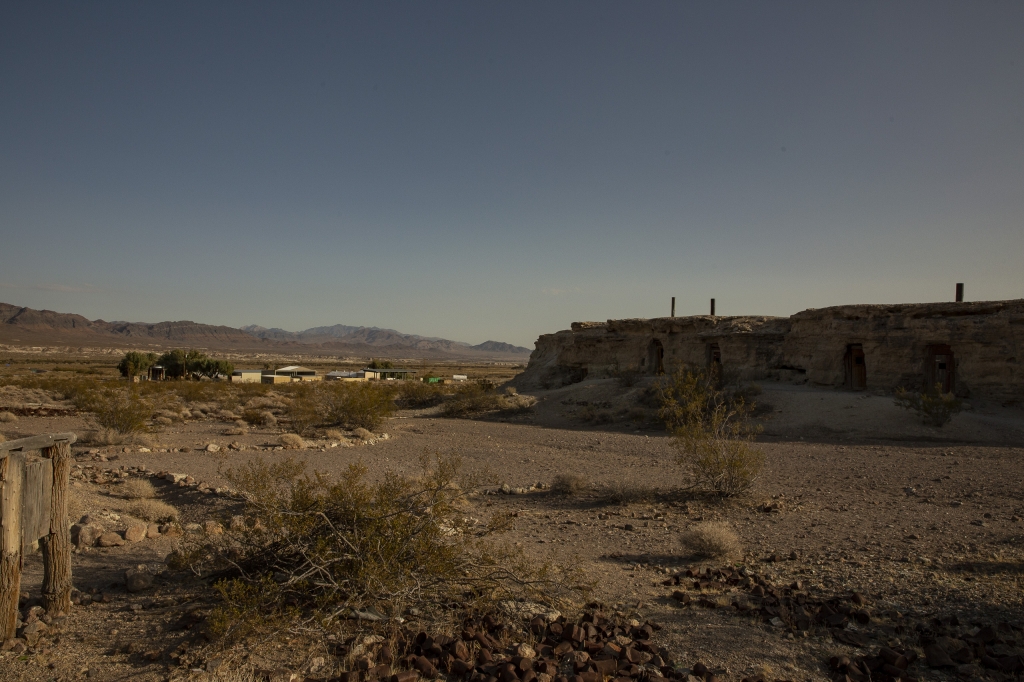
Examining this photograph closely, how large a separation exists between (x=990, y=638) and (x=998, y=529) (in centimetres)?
384

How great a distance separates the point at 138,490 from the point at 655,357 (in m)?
23.5

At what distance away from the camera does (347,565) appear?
4.99m

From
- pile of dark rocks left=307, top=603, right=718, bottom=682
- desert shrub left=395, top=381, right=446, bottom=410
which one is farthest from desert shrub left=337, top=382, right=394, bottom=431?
pile of dark rocks left=307, top=603, right=718, bottom=682

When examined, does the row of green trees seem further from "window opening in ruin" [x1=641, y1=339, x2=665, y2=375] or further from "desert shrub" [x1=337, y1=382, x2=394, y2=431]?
"window opening in ruin" [x1=641, y1=339, x2=665, y2=375]

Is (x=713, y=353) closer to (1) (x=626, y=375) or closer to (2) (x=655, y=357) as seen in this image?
(2) (x=655, y=357)

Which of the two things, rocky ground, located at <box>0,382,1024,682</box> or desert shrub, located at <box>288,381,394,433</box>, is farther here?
desert shrub, located at <box>288,381,394,433</box>

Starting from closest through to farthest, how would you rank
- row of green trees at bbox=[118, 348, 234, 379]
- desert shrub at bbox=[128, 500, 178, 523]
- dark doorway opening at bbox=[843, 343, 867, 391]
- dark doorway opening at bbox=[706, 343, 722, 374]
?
desert shrub at bbox=[128, 500, 178, 523], dark doorway opening at bbox=[843, 343, 867, 391], dark doorway opening at bbox=[706, 343, 722, 374], row of green trees at bbox=[118, 348, 234, 379]

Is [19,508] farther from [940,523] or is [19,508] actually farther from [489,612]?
[940,523]

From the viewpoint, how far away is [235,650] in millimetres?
4270

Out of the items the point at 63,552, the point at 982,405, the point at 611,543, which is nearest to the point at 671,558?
the point at 611,543

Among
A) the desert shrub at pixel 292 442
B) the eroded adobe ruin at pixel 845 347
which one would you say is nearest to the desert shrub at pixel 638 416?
the eroded adobe ruin at pixel 845 347

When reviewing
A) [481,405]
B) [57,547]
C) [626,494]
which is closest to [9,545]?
[57,547]

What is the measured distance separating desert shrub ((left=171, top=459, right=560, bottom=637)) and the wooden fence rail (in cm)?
86

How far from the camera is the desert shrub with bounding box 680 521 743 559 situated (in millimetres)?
6754
